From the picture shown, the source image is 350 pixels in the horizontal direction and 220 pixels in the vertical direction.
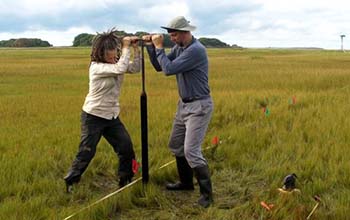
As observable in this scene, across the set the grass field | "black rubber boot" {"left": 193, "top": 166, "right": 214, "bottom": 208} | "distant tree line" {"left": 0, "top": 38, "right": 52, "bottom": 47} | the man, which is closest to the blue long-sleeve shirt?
the man

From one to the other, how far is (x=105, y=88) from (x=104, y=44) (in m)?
0.42

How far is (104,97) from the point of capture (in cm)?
482

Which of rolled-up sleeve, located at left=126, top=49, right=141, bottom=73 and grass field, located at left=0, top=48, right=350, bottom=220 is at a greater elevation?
rolled-up sleeve, located at left=126, top=49, right=141, bottom=73

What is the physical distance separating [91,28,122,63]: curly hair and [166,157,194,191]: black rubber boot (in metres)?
1.27

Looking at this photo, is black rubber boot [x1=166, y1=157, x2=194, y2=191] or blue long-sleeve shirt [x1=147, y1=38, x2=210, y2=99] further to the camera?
black rubber boot [x1=166, y1=157, x2=194, y2=191]

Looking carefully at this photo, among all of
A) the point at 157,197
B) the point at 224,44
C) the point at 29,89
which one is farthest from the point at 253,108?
the point at 224,44

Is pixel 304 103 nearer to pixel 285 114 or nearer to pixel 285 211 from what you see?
pixel 285 114

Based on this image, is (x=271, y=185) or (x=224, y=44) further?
(x=224, y=44)

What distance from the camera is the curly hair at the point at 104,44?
4.73 metres

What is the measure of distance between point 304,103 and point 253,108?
119 centimetres

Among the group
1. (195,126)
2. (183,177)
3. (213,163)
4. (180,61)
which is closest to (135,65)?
(180,61)

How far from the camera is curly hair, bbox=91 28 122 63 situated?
4.73 m

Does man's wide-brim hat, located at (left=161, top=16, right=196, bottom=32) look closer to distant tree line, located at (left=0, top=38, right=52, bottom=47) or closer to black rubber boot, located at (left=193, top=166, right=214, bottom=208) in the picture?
black rubber boot, located at (left=193, top=166, right=214, bottom=208)

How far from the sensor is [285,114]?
889cm
